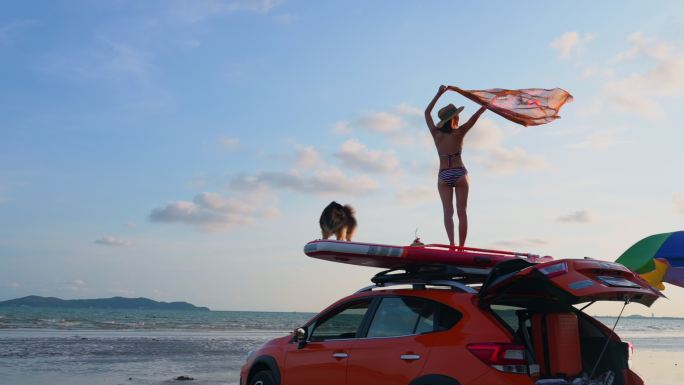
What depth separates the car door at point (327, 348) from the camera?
666cm

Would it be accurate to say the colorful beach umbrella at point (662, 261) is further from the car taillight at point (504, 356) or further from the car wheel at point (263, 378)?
the car wheel at point (263, 378)

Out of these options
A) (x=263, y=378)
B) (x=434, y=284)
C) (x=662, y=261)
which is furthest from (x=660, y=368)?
(x=434, y=284)

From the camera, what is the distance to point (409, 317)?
6.17 meters

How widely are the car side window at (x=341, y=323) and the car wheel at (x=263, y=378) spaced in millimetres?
774

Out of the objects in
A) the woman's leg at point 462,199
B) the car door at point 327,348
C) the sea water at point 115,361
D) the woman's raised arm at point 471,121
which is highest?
the woman's raised arm at point 471,121

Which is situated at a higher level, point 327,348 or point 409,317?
point 409,317

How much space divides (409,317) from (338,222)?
2.28m

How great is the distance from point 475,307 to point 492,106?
3.63m

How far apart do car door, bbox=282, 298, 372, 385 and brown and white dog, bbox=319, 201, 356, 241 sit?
125cm

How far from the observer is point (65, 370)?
14641 millimetres

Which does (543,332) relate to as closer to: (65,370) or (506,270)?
(506,270)

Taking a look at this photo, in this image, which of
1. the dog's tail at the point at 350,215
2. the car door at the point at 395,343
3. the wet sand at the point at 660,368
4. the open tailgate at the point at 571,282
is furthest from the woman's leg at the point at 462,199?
the wet sand at the point at 660,368

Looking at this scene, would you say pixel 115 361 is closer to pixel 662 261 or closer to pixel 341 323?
pixel 341 323

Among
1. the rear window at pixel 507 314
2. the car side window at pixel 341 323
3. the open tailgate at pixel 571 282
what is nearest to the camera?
the open tailgate at pixel 571 282
